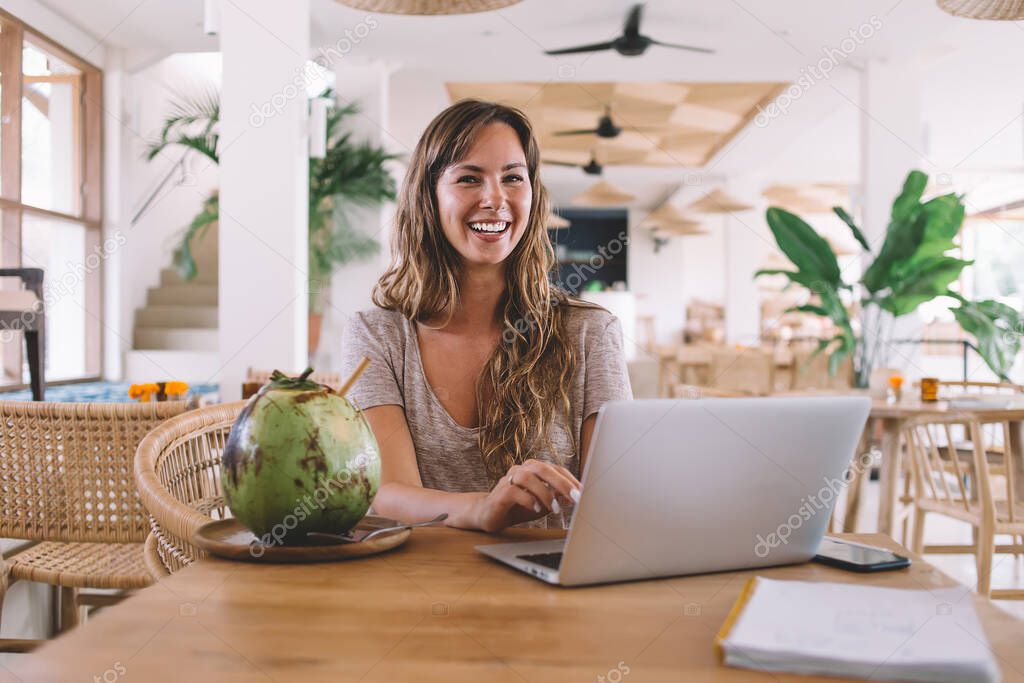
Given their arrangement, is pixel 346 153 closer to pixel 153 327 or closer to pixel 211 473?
pixel 153 327

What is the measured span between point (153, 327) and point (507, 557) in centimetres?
742

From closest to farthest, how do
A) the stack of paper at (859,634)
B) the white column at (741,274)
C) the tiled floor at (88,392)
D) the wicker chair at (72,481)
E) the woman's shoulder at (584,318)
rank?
1. the stack of paper at (859,634)
2. the woman's shoulder at (584,318)
3. the wicker chair at (72,481)
4. the tiled floor at (88,392)
5. the white column at (741,274)

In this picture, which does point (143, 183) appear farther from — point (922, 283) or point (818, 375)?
point (922, 283)

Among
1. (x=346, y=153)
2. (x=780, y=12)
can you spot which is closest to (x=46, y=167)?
(x=346, y=153)

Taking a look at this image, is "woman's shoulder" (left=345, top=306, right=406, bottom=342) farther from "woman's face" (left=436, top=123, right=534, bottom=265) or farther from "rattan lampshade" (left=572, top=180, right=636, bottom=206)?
"rattan lampshade" (left=572, top=180, right=636, bottom=206)

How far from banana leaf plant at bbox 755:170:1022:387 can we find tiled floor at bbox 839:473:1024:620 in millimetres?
854

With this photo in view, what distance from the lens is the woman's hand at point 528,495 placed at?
948 millimetres

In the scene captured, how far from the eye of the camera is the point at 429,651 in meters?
0.58

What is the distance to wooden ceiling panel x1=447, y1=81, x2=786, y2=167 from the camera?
8195 mm

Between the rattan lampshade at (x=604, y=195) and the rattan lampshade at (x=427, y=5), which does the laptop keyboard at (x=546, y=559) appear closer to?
the rattan lampshade at (x=427, y=5)

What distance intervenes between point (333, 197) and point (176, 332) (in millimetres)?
1934

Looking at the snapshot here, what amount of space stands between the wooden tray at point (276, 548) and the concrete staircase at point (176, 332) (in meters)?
6.29

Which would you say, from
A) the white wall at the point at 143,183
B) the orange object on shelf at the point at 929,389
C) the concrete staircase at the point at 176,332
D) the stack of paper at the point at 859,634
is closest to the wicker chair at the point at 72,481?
the stack of paper at the point at 859,634

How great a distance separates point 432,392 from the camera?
1.42 meters
